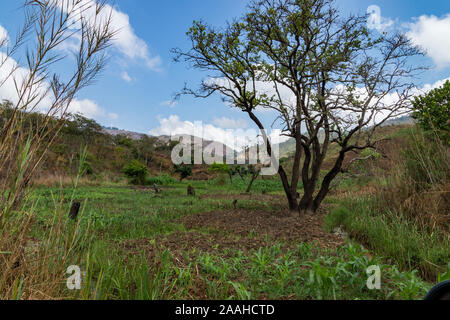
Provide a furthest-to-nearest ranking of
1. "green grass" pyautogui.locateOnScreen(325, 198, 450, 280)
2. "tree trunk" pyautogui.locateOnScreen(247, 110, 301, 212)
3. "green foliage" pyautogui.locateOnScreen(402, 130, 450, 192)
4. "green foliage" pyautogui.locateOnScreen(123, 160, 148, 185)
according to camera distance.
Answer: "green foliage" pyautogui.locateOnScreen(123, 160, 148, 185) → "tree trunk" pyautogui.locateOnScreen(247, 110, 301, 212) → "green foliage" pyautogui.locateOnScreen(402, 130, 450, 192) → "green grass" pyautogui.locateOnScreen(325, 198, 450, 280)

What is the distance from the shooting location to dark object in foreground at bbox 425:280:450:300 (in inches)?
37.7

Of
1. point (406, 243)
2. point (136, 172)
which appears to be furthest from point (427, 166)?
point (136, 172)

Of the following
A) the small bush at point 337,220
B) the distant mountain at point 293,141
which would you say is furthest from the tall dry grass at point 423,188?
the small bush at point 337,220

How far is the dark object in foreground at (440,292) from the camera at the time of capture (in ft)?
3.14

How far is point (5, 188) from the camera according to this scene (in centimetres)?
158

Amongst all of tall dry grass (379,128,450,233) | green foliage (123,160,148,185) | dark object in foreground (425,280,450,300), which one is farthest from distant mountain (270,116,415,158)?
green foliage (123,160,148,185)

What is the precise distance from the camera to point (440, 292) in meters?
0.98

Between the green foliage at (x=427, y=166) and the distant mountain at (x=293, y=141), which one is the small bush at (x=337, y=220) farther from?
the distant mountain at (x=293, y=141)

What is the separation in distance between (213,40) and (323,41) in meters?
2.65

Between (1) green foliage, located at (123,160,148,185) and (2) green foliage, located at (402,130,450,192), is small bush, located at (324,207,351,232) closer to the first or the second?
(2) green foliage, located at (402,130,450,192)

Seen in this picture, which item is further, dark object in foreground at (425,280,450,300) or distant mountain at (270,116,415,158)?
distant mountain at (270,116,415,158)
